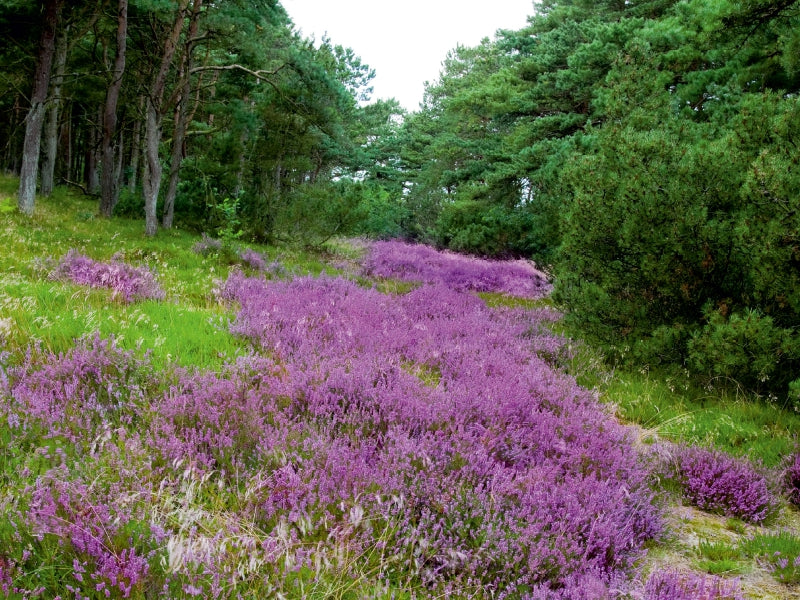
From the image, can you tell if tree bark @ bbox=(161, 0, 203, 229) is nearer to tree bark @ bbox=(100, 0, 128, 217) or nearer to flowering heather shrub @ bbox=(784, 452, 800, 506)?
tree bark @ bbox=(100, 0, 128, 217)

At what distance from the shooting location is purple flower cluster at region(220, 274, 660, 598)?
2.17 metres

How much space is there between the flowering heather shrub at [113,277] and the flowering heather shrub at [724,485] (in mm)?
5655

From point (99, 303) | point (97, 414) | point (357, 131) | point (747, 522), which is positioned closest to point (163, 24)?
point (99, 303)

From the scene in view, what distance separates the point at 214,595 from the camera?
5.26ft

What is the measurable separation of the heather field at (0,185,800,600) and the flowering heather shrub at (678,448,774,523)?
14 mm

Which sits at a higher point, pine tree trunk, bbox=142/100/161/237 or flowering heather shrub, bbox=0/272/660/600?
pine tree trunk, bbox=142/100/161/237

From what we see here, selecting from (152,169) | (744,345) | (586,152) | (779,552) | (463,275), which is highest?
(586,152)

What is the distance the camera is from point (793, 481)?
3361 mm

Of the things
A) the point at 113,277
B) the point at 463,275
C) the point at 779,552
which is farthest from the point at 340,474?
the point at 463,275

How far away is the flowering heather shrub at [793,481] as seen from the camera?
3237 mm

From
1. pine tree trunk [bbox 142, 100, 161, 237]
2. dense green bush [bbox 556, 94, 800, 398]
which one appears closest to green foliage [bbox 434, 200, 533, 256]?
dense green bush [bbox 556, 94, 800, 398]

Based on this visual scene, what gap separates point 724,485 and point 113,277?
659 cm

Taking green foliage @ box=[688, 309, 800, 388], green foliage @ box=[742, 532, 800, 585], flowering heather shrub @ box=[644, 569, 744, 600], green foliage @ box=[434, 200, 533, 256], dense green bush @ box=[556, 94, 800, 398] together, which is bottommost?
green foliage @ box=[742, 532, 800, 585]

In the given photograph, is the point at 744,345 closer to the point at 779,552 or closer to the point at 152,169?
the point at 779,552
